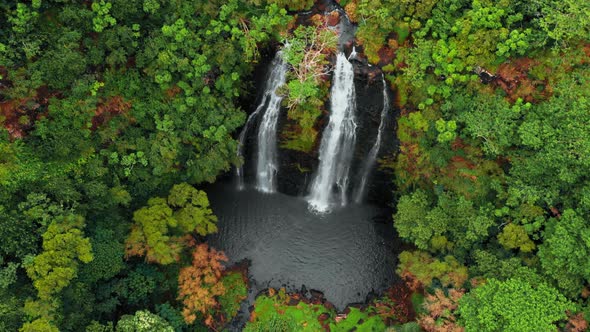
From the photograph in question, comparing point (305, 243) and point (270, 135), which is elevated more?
point (270, 135)

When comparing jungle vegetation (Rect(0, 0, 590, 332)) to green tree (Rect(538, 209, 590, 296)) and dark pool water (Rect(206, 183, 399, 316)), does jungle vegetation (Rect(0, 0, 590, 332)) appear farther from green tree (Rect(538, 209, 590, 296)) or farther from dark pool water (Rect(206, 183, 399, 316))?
dark pool water (Rect(206, 183, 399, 316))

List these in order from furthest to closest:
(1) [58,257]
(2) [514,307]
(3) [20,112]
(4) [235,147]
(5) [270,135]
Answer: (5) [270,135]
(4) [235,147]
(3) [20,112]
(1) [58,257]
(2) [514,307]

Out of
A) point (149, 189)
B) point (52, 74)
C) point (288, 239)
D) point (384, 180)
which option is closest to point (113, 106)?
point (52, 74)

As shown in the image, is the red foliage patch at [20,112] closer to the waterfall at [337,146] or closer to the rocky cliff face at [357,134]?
the rocky cliff face at [357,134]

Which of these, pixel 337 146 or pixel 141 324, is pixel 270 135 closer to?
pixel 337 146

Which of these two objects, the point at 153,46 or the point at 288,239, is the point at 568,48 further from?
the point at 153,46

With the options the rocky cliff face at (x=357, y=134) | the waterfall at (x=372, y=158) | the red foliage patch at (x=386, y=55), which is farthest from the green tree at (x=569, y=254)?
the red foliage patch at (x=386, y=55)

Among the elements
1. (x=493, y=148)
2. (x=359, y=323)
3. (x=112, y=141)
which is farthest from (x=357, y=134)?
(x=112, y=141)
